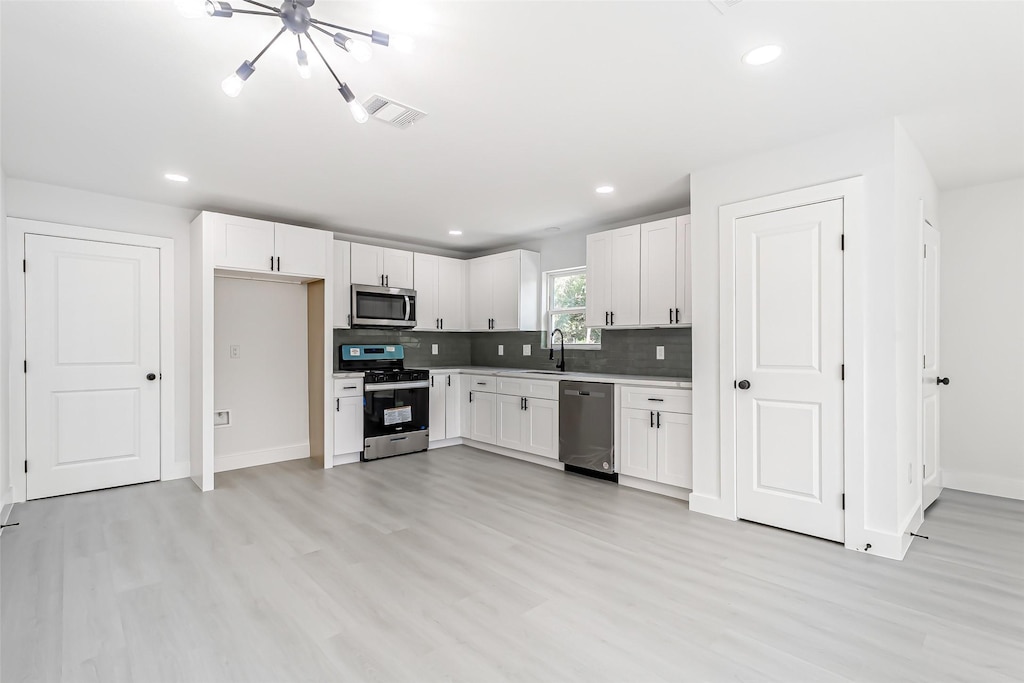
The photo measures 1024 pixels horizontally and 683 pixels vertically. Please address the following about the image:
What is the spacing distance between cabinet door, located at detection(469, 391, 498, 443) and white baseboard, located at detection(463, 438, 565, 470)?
8 cm

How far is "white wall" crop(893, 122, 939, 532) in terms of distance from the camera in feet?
9.08

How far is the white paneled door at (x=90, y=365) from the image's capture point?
12.5ft

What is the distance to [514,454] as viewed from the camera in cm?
515

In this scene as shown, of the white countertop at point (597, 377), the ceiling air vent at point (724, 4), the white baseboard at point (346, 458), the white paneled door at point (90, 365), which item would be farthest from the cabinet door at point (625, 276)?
the white paneled door at point (90, 365)

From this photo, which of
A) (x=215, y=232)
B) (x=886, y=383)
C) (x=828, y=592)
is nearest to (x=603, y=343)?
(x=886, y=383)

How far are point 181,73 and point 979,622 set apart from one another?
425 cm

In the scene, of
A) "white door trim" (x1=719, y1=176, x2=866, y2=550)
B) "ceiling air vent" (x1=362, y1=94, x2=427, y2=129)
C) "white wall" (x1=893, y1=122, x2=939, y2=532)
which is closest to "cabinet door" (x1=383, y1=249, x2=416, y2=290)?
"ceiling air vent" (x1=362, y1=94, x2=427, y2=129)

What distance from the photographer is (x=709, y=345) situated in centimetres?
342

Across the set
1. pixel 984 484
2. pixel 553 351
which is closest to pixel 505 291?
pixel 553 351

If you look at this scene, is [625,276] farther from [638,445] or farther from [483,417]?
[483,417]

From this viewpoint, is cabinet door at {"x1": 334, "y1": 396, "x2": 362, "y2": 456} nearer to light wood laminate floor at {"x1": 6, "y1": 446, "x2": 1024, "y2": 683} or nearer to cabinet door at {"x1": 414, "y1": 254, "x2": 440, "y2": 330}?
light wood laminate floor at {"x1": 6, "y1": 446, "x2": 1024, "y2": 683}

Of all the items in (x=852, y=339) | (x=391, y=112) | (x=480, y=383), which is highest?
(x=391, y=112)

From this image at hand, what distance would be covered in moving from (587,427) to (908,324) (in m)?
2.39

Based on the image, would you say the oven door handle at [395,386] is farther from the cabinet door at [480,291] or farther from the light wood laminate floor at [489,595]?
the light wood laminate floor at [489,595]
